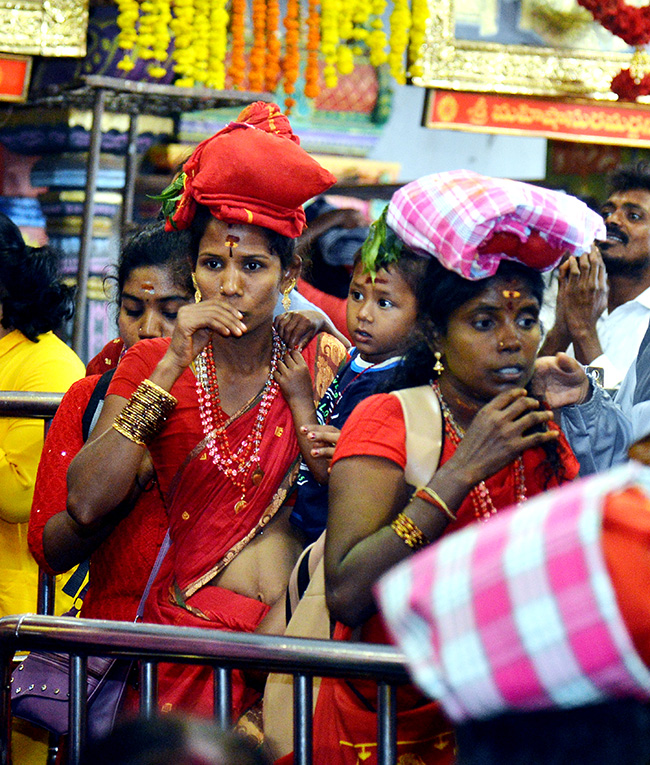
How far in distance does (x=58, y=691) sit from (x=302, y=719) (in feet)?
2.32

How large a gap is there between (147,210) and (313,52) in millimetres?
1684

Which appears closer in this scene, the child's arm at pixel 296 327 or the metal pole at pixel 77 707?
the metal pole at pixel 77 707

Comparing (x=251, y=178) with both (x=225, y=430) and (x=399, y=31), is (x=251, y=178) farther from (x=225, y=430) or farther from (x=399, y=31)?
(x=399, y=31)

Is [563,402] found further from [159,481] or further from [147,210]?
[147,210]

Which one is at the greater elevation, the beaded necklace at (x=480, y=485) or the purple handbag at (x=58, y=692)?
the beaded necklace at (x=480, y=485)

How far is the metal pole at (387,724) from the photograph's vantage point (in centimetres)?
184

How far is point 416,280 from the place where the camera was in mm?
2785

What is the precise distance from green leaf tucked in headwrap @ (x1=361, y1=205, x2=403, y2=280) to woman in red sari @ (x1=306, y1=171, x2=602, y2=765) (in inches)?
9.9

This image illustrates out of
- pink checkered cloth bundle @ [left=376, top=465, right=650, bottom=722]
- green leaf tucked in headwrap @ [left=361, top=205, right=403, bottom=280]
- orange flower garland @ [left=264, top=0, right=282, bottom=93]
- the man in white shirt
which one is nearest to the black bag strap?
green leaf tucked in headwrap @ [left=361, top=205, right=403, bottom=280]

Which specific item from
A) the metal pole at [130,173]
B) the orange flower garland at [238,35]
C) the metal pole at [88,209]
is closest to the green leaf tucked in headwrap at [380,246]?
the metal pole at [88,209]

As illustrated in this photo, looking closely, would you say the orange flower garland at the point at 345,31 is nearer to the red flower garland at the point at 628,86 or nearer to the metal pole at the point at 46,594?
the red flower garland at the point at 628,86

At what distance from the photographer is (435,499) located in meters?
1.92

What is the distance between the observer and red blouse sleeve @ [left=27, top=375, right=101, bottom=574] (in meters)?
2.71

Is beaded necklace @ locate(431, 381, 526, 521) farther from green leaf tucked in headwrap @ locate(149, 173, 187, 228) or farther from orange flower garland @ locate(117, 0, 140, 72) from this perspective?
orange flower garland @ locate(117, 0, 140, 72)
